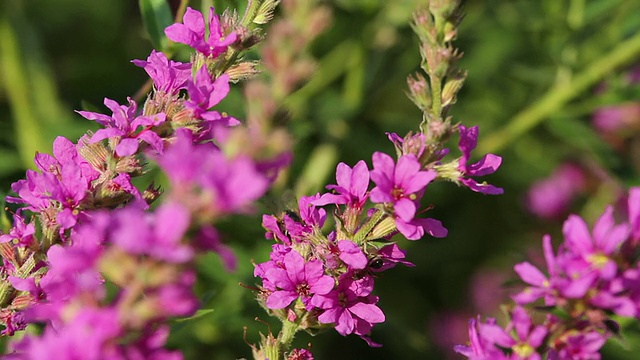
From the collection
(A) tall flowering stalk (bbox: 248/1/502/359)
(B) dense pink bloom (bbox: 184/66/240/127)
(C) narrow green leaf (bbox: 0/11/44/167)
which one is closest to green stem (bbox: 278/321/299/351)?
(A) tall flowering stalk (bbox: 248/1/502/359)

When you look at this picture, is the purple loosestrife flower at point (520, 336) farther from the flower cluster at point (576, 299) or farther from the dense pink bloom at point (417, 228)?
the dense pink bloom at point (417, 228)

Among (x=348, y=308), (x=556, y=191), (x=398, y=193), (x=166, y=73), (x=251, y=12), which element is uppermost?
(x=251, y=12)

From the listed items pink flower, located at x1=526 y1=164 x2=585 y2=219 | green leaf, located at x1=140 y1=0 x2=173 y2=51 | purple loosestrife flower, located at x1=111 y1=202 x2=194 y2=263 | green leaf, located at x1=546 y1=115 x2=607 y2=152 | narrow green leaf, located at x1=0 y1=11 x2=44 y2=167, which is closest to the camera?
purple loosestrife flower, located at x1=111 y1=202 x2=194 y2=263

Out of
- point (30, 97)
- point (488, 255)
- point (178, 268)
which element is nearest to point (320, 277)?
point (178, 268)

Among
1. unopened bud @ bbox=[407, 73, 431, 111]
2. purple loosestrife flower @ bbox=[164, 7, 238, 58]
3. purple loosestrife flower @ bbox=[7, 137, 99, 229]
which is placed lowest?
purple loosestrife flower @ bbox=[7, 137, 99, 229]

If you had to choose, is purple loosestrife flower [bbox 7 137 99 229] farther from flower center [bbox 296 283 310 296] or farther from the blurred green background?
the blurred green background

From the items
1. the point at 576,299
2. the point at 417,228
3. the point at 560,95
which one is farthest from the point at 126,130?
the point at 560,95

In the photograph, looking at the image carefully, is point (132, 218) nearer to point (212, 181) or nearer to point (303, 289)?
point (212, 181)
